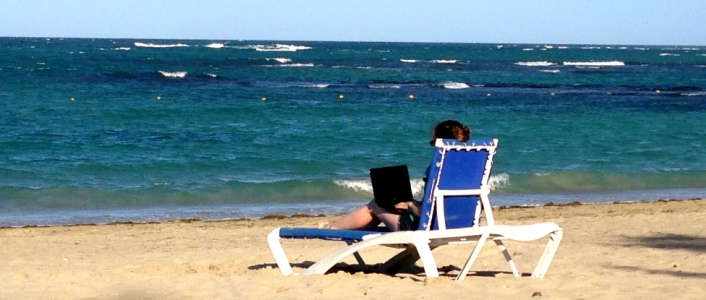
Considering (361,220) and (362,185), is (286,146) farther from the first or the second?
(361,220)

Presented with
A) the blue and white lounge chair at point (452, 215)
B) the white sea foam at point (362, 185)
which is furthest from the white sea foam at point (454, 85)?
the blue and white lounge chair at point (452, 215)

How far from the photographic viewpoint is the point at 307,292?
630cm

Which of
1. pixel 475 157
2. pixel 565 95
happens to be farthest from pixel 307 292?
pixel 565 95

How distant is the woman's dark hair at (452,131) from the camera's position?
21.1 ft

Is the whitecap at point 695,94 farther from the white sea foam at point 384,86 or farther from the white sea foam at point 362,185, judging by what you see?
the white sea foam at point 362,185

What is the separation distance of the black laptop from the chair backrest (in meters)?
0.37

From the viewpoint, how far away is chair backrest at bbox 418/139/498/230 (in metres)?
6.28

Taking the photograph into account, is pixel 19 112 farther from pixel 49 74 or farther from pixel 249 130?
pixel 49 74

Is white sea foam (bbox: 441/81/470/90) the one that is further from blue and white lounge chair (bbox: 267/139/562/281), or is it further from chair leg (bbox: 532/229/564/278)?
blue and white lounge chair (bbox: 267/139/562/281)

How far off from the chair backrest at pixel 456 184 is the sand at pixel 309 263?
0.40 m

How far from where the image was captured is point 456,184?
21.1 ft

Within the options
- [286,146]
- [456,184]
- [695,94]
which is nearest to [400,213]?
[456,184]

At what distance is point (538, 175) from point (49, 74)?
31.5m

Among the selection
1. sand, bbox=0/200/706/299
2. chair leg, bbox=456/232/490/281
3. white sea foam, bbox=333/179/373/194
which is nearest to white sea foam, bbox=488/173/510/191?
white sea foam, bbox=333/179/373/194
